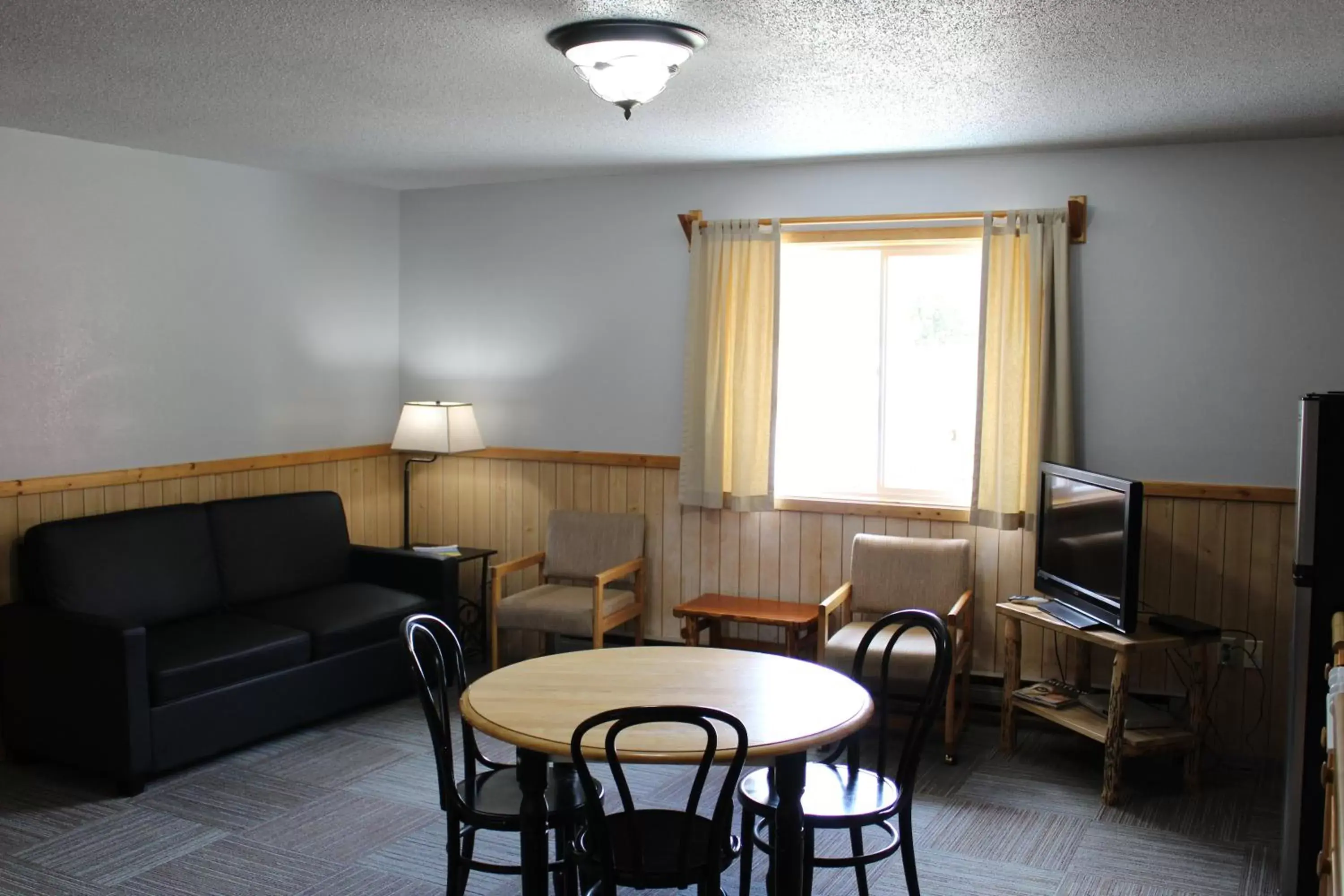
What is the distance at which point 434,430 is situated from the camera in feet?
18.4

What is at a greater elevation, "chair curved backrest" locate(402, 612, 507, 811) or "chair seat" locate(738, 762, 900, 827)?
"chair curved backrest" locate(402, 612, 507, 811)

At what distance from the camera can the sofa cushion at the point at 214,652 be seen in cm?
407

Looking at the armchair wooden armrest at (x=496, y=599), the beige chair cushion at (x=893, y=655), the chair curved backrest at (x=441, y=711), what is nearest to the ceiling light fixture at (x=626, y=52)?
the chair curved backrest at (x=441, y=711)

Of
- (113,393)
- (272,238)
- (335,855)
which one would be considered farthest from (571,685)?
(272,238)

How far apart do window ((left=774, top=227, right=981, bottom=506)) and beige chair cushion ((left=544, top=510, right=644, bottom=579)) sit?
0.77 meters

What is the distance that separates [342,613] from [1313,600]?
143 inches

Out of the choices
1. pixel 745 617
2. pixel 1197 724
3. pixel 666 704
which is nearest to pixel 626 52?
pixel 666 704

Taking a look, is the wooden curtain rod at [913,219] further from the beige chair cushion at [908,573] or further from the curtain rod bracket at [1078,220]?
the beige chair cushion at [908,573]

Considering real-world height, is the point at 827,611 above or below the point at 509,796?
above

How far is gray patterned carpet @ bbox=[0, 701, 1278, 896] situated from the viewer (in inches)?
134

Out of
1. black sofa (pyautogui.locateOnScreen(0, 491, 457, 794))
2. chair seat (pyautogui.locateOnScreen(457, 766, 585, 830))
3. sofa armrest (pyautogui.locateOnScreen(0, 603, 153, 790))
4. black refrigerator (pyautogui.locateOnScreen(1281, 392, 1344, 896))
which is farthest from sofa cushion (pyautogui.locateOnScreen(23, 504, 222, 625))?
black refrigerator (pyautogui.locateOnScreen(1281, 392, 1344, 896))

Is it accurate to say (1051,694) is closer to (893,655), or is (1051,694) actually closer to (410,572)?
(893,655)

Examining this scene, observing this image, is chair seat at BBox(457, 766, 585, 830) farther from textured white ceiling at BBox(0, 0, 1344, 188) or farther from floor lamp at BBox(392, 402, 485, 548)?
floor lamp at BBox(392, 402, 485, 548)

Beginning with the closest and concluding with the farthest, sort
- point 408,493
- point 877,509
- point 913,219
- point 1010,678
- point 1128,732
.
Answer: point 1128,732, point 1010,678, point 913,219, point 877,509, point 408,493
